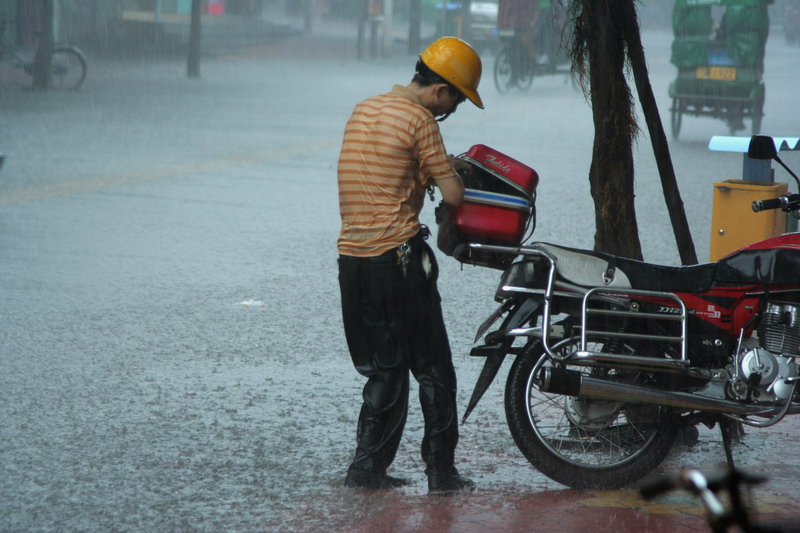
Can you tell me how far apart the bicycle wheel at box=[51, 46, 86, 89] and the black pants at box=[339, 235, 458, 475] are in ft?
57.0

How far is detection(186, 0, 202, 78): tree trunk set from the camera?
22750 mm

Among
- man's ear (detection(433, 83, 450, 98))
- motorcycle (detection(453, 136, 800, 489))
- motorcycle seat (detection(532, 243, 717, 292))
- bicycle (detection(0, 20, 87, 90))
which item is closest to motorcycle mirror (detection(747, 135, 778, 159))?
motorcycle (detection(453, 136, 800, 489))

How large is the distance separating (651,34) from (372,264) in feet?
159

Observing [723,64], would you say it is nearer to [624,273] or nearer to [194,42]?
[194,42]

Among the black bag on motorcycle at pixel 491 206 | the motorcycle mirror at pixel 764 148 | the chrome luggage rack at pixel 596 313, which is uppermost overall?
the motorcycle mirror at pixel 764 148

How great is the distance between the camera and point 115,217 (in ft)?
31.8

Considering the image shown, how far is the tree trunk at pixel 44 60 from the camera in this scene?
18.9 meters

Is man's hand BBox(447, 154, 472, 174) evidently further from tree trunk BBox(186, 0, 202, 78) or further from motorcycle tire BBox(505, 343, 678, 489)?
tree trunk BBox(186, 0, 202, 78)

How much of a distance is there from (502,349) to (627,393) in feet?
1.58

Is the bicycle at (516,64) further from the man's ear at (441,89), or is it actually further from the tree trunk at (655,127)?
the man's ear at (441,89)

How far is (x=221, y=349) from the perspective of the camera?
6.05 m

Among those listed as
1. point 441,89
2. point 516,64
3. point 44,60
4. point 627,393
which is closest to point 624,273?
point 627,393

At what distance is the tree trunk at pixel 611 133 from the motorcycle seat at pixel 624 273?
79 centimetres

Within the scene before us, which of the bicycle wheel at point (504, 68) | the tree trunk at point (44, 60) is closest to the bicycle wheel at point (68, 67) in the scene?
the tree trunk at point (44, 60)
